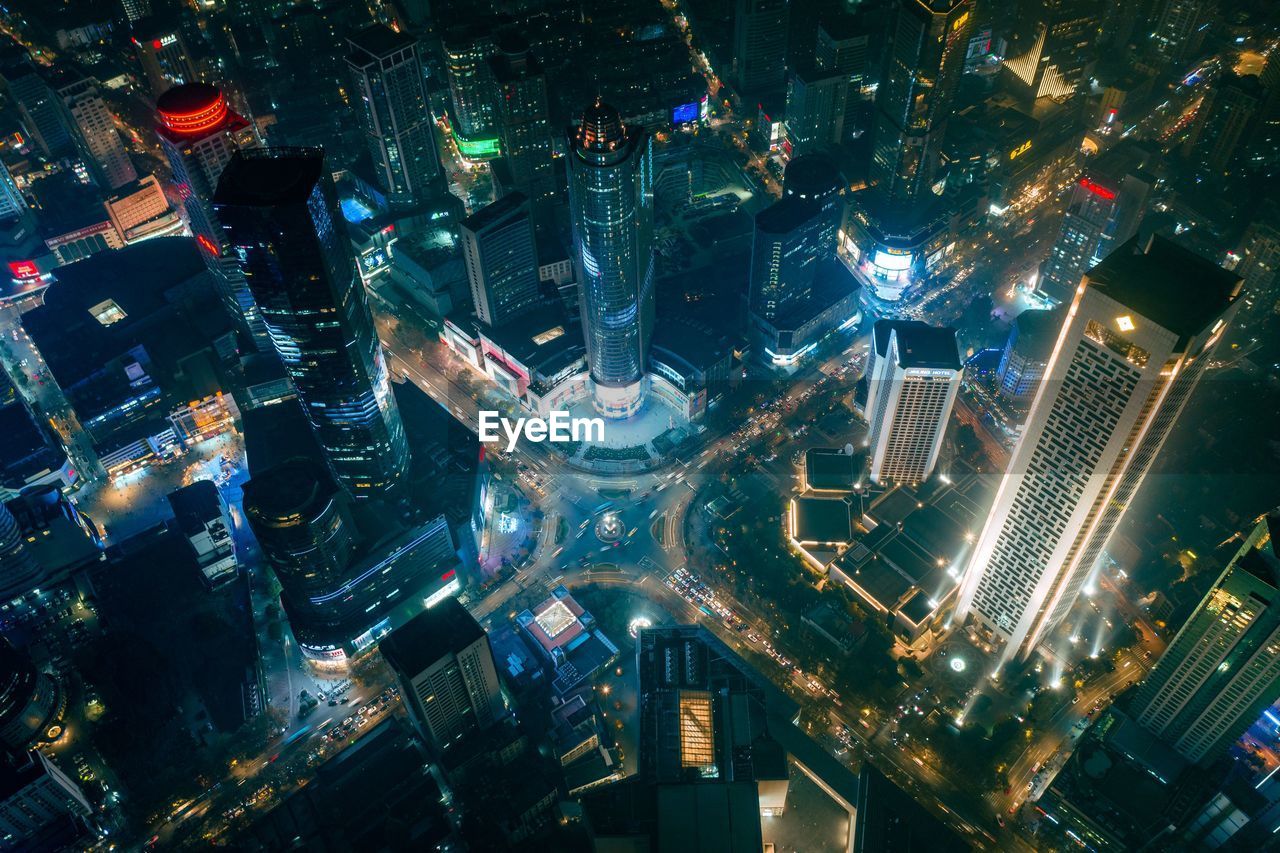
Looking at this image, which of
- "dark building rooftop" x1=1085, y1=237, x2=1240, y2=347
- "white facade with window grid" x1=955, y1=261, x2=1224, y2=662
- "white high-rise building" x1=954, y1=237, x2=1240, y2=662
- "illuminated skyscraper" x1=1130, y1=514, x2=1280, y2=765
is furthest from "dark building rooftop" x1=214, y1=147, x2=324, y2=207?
"illuminated skyscraper" x1=1130, y1=514, x2=1280, y2=765

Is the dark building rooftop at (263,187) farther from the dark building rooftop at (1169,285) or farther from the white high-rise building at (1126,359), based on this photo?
the dark building rooftop at (1169,285)

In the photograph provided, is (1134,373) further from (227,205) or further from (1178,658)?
(227,205)

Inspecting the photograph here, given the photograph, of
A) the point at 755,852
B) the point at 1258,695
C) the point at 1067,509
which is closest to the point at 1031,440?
the point at 1067,509

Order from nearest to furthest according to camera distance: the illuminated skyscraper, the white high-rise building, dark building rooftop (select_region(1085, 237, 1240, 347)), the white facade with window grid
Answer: dark building rooftop (select_region(1085, 237, 1240, 347)) → the white high-rise building → the white facade with window grid → the illuminated skyscraper

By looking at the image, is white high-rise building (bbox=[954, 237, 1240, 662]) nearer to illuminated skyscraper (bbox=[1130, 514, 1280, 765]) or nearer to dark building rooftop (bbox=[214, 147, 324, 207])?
illuminated skyscraper (bbox=[1130, 514, 1280, 765])

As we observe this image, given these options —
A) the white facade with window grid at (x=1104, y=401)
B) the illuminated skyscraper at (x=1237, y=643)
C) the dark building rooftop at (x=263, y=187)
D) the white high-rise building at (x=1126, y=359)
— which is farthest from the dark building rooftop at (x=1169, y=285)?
the dark building rooftop at (x=263, y=187)

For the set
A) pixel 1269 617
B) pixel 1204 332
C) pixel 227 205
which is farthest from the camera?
pixel 227 205
